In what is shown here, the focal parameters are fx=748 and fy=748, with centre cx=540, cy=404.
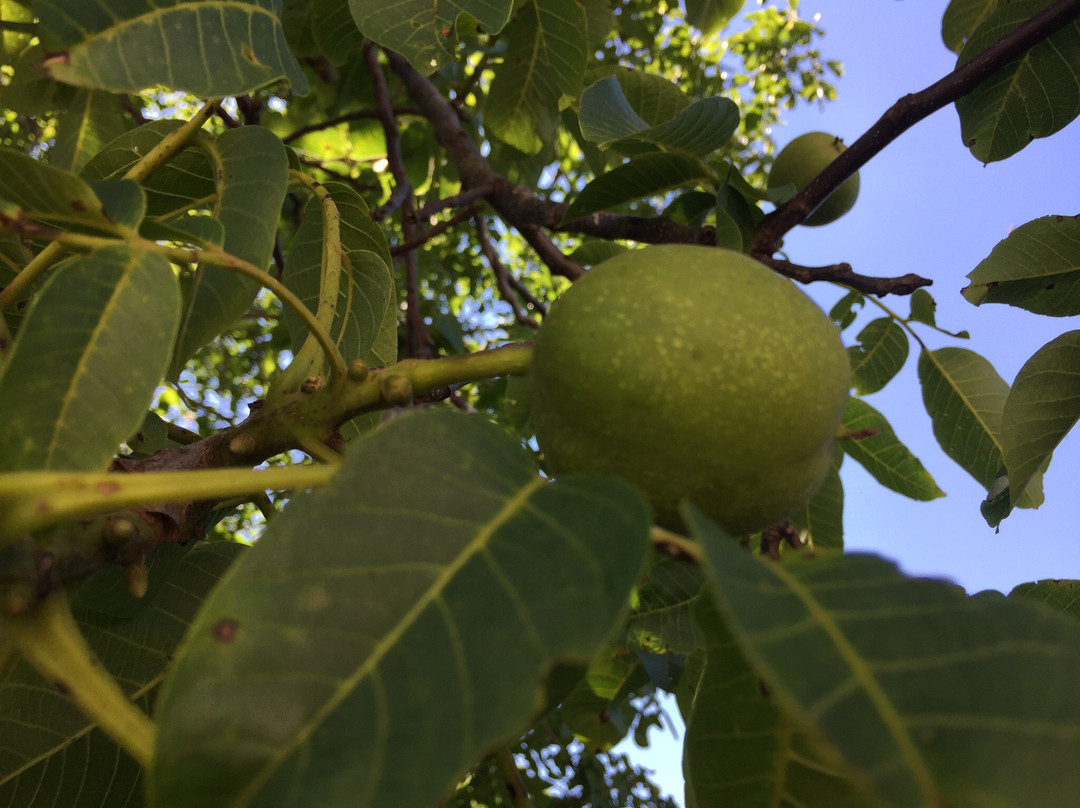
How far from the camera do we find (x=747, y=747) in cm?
78

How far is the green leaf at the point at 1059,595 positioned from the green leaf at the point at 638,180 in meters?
1.01

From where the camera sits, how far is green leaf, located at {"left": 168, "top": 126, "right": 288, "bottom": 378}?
101 cm

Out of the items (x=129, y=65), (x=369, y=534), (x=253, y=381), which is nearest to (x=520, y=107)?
(x=129, y=65)

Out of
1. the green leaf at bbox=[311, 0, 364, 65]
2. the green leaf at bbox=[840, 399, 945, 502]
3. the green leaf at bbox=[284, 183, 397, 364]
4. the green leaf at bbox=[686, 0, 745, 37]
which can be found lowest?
the green leaf at bbox=[284, 183, 397, 364]

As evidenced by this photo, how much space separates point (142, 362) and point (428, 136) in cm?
312

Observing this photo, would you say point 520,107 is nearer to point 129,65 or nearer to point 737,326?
point 129,65

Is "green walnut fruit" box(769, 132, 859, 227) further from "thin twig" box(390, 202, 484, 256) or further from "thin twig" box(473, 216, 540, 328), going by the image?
"thin twig" box(473, 216, 540, 328)

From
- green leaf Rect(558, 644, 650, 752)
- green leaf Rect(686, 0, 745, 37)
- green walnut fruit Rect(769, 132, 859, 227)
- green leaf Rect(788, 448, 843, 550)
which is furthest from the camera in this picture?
green leaf Rect(686, 0, 745, 37)

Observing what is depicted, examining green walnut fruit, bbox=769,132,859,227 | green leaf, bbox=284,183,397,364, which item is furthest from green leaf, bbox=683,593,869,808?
green walnut fruit, bbox=769,132,859,227

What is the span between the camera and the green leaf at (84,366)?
2.19 ft

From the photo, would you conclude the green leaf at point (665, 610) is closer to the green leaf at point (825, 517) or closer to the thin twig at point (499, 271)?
the green leaf at point (825, 517)

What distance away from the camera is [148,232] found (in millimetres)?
902

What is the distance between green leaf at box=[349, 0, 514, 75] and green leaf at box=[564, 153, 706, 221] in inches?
14.5

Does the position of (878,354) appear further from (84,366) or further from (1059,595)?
(84,366)
